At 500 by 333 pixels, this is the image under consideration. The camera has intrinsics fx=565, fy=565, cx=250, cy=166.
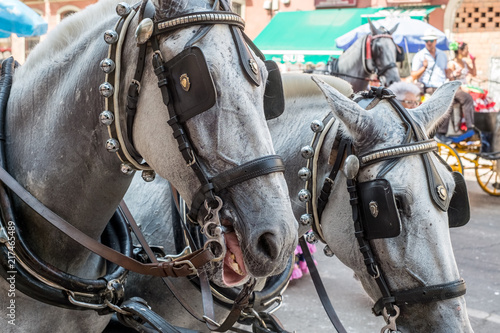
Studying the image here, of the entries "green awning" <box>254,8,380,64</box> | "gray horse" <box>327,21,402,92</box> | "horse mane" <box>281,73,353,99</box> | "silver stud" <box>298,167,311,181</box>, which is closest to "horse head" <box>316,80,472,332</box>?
"silver stud" <box>298,167,311,181</box>

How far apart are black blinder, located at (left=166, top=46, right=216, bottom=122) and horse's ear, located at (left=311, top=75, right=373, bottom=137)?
27.6 inches

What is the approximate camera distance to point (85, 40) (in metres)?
1.58

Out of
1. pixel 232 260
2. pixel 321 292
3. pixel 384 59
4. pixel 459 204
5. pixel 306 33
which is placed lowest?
pixel 306 33

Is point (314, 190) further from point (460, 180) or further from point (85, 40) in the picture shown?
point (85, 40)

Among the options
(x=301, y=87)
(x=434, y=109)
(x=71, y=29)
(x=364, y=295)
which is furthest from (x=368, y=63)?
(x=71, y=29)

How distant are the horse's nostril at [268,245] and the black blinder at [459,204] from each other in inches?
40.9

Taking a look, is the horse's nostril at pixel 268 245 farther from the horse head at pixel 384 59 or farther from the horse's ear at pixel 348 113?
the horse head at pixel 384 59

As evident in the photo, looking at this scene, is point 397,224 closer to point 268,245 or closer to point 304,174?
point 304,174

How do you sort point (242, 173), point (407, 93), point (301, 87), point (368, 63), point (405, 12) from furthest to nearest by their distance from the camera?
point (405, 12)
point (368, 63)
point (407, 93)
point (301, 87)
point (242, 173)

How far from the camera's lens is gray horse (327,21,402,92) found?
23.7ft

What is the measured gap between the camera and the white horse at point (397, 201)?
181cm

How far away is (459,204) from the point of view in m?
2.08

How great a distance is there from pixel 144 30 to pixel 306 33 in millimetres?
14975

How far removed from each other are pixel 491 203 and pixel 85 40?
745cm
